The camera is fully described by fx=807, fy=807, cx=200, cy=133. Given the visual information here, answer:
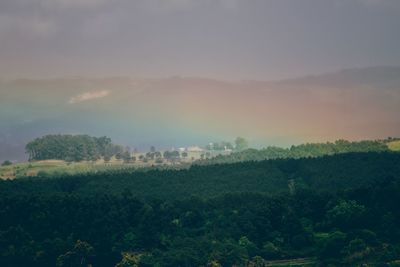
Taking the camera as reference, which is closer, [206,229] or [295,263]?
[295,263]

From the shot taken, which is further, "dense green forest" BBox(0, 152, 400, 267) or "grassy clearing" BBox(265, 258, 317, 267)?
"dense green forest" BBox(0, 152, 400, 267)

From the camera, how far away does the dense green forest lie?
520 feet

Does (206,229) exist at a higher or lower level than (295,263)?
higher

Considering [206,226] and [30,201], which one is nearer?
[206,226]

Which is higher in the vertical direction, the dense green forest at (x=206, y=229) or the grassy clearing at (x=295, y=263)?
the dense green forest at (x=206, y=229)

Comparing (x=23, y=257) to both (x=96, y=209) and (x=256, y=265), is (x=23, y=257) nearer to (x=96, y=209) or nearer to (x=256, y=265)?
(x=96, y=209)

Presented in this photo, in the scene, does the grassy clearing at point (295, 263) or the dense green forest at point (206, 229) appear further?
the dense green forest at point (206, 229)

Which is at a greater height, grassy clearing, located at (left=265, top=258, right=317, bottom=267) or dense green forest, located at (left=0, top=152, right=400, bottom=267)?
dense green forest, located at (left=0, top=152, right=400, bottom=267)

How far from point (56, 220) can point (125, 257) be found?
3296 cm

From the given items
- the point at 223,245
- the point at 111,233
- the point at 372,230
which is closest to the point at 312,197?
the point at 372,230

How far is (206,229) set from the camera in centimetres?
17775

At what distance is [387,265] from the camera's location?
148125 millimetres

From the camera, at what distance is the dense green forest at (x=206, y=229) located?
158625mm

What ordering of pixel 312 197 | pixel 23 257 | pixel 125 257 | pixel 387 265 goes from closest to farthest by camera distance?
pixel 387 265 → pixel 125 257 → pixel 23 257 → pixel 312 197
